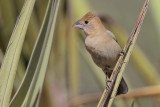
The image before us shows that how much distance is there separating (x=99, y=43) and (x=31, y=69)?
3.88 feet

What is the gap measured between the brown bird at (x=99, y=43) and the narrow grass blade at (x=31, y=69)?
1128 mm

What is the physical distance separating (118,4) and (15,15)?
3.28 meters

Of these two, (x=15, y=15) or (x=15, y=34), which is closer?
(x=15, y=34)

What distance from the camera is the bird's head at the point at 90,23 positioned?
238 cm

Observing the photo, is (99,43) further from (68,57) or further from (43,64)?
(43,64)

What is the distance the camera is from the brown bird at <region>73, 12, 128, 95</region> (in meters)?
2.32

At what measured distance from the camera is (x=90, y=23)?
241cm

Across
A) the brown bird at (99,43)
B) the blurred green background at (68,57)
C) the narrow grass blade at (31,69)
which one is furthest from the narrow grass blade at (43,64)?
the brown bird at (99,43)

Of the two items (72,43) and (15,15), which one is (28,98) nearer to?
(15,15)

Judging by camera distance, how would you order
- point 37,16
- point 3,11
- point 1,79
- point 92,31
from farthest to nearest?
1. point 92,31
2. point 37,16
3. point 3,11
4. point 1,79

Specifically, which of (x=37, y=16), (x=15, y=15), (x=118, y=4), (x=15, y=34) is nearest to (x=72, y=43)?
(x=37, y=16)

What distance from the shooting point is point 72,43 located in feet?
7.84

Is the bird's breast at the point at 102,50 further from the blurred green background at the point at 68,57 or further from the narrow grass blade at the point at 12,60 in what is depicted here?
the narrow grass blade at the point at 12,60

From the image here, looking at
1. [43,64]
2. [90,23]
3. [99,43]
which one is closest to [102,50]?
[99,43]
